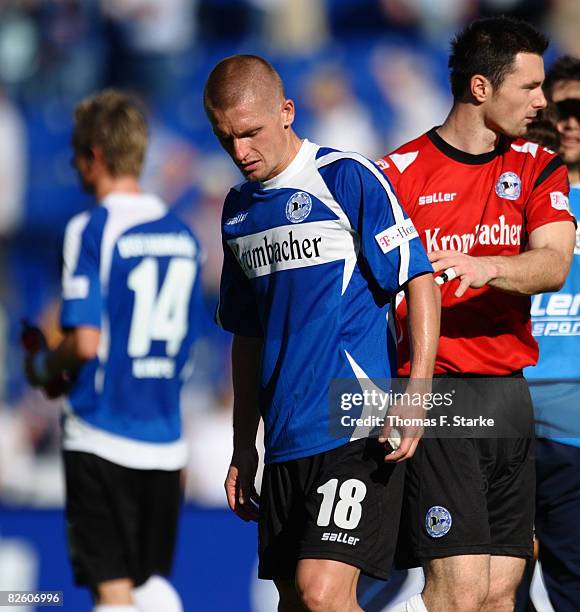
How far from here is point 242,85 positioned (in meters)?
3.82

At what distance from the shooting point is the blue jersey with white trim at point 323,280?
373 centimetres

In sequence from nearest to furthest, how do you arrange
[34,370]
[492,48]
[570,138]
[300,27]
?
[492,48] → [570,138] → [34,370] → [300,27]

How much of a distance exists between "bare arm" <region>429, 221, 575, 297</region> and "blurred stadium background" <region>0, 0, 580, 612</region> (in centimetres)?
485

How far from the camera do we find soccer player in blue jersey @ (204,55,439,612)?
365 cm

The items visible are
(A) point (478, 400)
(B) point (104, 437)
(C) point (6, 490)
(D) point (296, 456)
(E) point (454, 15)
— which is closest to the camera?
(D) point (296, 456)

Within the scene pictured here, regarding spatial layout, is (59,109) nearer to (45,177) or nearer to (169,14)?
(45,177)

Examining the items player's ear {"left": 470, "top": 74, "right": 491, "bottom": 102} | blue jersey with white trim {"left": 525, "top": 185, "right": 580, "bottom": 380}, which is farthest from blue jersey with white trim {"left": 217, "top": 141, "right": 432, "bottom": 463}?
blue jersey with white trim {"left": 525, "top": 185, "right": 580, "bottom": 380}

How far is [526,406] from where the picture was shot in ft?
13.9

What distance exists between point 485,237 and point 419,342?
2.22ft

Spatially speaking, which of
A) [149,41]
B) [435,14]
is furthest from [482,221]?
[149,41]

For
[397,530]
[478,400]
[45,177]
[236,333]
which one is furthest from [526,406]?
[45,177]

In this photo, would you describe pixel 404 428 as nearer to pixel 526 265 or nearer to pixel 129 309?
pixel 526 265

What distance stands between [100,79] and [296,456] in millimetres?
7165

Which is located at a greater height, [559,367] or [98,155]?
[98,155]
